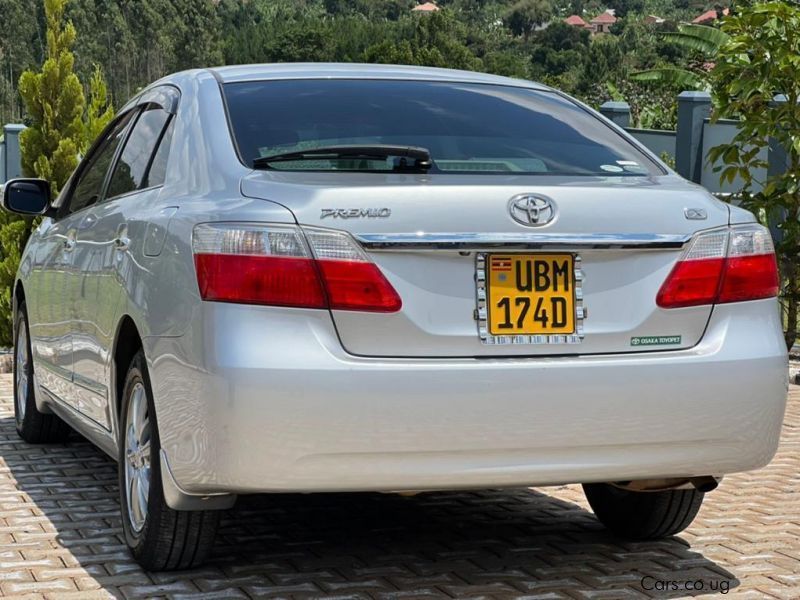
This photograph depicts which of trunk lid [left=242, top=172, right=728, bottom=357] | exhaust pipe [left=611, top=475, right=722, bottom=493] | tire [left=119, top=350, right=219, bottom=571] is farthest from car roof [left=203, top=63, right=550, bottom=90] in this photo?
exhaust pipe [left=611, top=475, right=722, bottom=493]

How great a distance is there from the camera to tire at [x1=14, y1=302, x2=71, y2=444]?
7727 mm

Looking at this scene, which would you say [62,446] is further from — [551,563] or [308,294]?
[308,294]

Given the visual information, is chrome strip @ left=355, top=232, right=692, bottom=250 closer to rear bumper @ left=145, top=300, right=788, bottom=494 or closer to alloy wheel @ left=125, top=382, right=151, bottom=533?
rear bumper @ left=145, top=300, right=788, bottom=494

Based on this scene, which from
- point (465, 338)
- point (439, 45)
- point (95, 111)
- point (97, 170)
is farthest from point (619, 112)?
point (439, 45)

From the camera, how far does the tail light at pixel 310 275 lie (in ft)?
13.9

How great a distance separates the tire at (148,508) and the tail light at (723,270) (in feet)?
5.40

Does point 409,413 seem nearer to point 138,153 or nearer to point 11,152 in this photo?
point 138,153

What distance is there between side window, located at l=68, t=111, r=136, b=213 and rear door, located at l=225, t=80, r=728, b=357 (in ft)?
5.27

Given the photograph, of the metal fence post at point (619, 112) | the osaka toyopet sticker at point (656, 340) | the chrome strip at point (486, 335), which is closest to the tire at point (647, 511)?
the osaka toyopet sticker at point (656, 340)

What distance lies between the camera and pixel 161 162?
17.5 ft

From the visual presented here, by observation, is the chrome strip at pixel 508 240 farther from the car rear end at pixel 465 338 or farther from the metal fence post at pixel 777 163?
the metal fence post at pixel 777 163

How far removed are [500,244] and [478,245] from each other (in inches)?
2.5

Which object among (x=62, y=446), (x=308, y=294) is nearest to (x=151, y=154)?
(x=308, y=294)

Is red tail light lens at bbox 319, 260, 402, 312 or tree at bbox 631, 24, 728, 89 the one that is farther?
tree at bbox 631, 24, 728, 89
